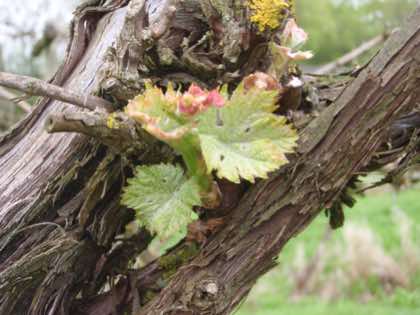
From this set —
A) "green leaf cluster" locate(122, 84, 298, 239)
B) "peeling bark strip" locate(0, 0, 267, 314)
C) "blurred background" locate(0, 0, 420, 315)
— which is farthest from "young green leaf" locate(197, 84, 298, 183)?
"blurred background" locate(0, 0, 420, 315)

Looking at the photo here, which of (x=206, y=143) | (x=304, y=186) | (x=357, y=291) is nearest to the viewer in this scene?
(x=206, y=143)

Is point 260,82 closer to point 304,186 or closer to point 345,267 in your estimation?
point 304,186

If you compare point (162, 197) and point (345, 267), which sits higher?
point (162, 197)

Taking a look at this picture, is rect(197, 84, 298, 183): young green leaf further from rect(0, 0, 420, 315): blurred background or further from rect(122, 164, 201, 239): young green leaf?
rect(0, 0, 420, 315): blurred background

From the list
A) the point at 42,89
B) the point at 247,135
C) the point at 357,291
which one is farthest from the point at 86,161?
the point at 357,291

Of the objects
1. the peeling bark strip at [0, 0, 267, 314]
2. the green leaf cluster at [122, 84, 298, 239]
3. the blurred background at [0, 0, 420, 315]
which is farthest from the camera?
the blurred background at [0, 0, 420, 315]

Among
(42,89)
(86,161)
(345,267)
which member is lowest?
(345,267)

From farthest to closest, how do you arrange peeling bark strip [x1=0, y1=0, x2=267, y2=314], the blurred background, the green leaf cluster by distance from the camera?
the blurred background
peeling bark strip [x1=0, y1=0, x2=267, y2=314]
the green leaf cluster
